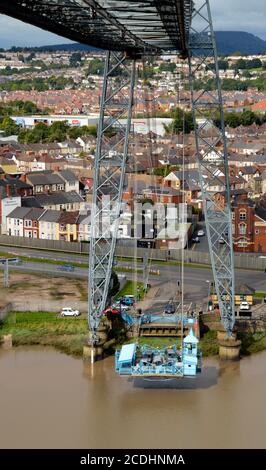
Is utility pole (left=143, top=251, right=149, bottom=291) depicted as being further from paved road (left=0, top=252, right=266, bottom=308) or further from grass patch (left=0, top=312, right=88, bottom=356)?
grass patch (left=0, top=312, right=88, bottom=356)

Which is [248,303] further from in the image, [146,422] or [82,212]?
[82,212]

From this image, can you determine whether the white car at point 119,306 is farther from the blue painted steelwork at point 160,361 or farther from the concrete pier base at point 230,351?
the blue painted steelwork at point 160,361

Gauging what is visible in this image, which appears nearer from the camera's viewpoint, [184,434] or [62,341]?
[184,434]

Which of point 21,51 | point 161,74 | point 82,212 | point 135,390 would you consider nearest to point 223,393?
point 135,390

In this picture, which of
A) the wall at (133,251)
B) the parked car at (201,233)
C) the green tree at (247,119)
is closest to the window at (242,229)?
the wall at (133,251)

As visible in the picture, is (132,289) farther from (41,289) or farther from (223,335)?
(223,335)

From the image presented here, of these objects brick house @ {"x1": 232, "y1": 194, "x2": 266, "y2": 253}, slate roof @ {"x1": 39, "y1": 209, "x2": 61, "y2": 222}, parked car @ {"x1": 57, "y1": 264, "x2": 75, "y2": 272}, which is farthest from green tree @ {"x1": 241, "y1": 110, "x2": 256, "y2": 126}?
parked car @ {"x1": 57, "y1": 264, "x2": 75, "y2": 272}
